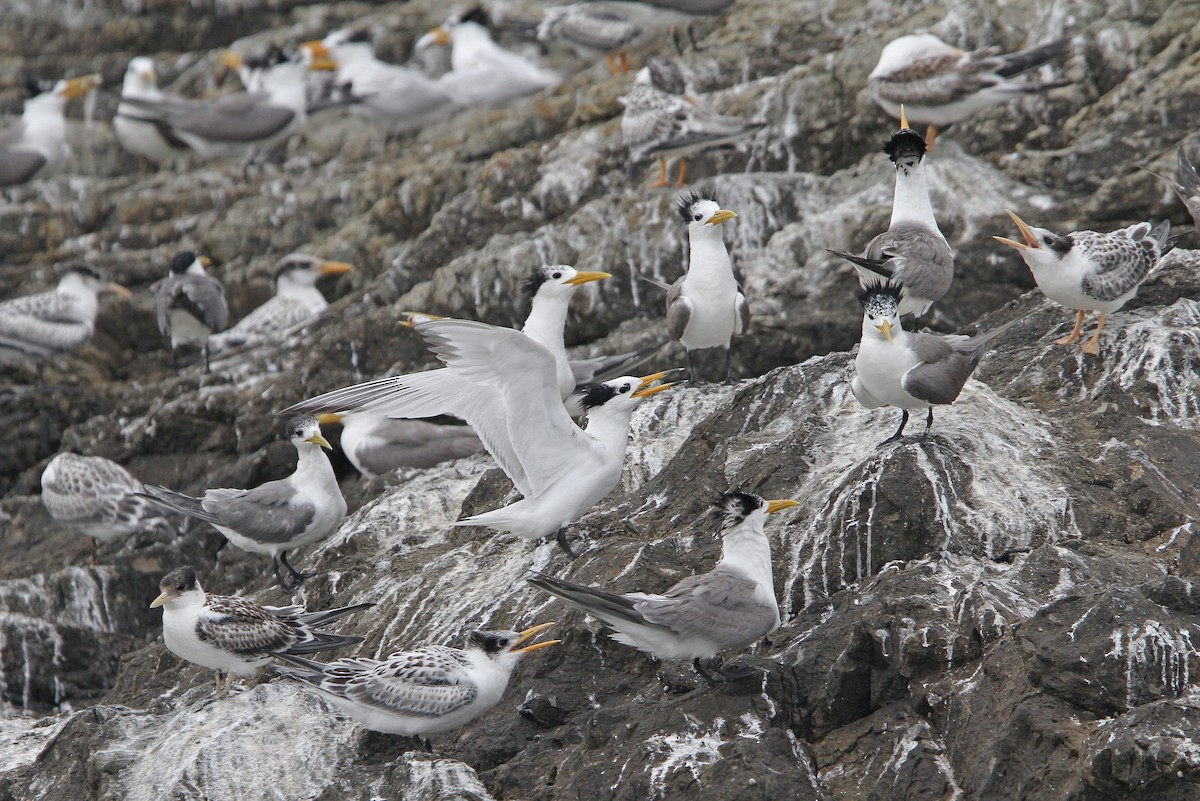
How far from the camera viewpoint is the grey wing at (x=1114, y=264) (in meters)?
9.29

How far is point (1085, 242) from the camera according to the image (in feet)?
31.1

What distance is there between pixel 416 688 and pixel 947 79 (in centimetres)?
768

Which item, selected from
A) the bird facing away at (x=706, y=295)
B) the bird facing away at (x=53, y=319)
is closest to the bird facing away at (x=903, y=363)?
the bird facing away at (x=706, y=295)

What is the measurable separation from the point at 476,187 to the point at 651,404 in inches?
218

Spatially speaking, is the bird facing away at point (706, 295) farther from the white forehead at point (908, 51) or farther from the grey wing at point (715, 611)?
the grey wing at point (715, 611)

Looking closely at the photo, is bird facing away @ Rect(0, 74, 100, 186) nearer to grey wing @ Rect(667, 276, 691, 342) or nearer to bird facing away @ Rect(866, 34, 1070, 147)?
grey wing @ Rect(667, 276, 691, 342)

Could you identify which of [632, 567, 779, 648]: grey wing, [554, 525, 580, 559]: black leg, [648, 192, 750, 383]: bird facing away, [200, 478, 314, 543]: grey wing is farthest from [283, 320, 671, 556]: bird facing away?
[648, 192, 750, 383]: bird facing away

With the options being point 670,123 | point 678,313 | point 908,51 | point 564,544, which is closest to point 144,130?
point 670,123

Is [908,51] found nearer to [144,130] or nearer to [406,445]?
[406,445]

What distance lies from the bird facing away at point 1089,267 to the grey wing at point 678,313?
2.37 metres

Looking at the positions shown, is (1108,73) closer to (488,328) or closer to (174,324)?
(488,328)

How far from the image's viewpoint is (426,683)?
740 centimetres

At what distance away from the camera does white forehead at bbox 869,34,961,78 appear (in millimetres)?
12781

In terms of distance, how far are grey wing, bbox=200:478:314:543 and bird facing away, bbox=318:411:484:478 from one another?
176 centimetres
